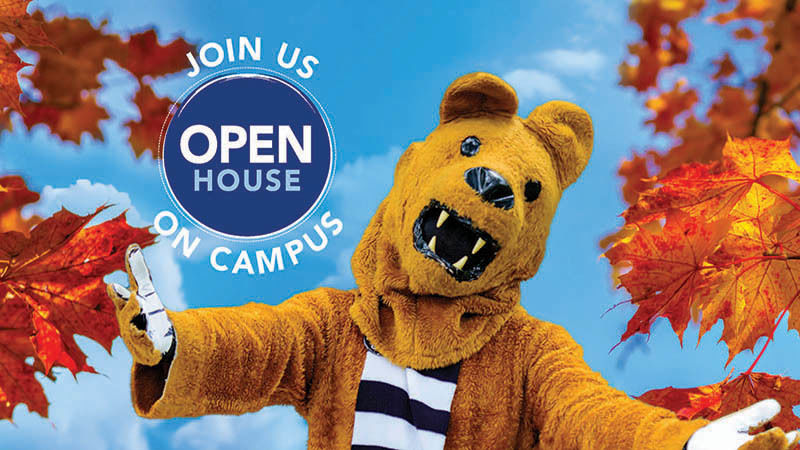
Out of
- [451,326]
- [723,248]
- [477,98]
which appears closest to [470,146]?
[477,98]

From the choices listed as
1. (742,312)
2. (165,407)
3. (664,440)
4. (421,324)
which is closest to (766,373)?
(742,312)

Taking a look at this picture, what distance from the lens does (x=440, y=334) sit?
1802mm

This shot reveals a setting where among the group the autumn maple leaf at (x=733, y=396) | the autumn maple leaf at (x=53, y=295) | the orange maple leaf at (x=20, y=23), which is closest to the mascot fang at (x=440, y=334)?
the autumn maple leaf at (x=733, y=396)

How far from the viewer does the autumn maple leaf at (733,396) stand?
1975 millimetres

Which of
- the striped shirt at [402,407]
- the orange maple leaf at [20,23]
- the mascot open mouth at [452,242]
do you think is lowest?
the striped shirt at [402,407]

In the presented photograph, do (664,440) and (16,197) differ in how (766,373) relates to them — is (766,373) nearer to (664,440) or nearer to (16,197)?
(664,440)

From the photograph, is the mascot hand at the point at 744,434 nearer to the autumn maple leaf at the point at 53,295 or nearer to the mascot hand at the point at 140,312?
the mascot hand at the point at 140,312

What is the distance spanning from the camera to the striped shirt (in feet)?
5.78

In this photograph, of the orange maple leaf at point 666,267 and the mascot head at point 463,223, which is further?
the orange maple leaf at point 666,267

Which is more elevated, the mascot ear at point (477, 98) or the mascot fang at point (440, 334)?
the mascot ear at point (477, 98)

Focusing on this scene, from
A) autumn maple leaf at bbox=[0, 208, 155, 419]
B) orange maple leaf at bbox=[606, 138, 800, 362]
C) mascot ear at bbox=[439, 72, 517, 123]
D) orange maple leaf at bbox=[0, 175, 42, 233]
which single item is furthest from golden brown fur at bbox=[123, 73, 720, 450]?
orange maple leaf at bbox=[0, 175, 42, 233]

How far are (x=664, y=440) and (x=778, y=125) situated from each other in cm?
131

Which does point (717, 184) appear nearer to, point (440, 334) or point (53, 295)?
point (440, 334)

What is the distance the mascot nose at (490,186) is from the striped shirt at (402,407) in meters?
0.42
